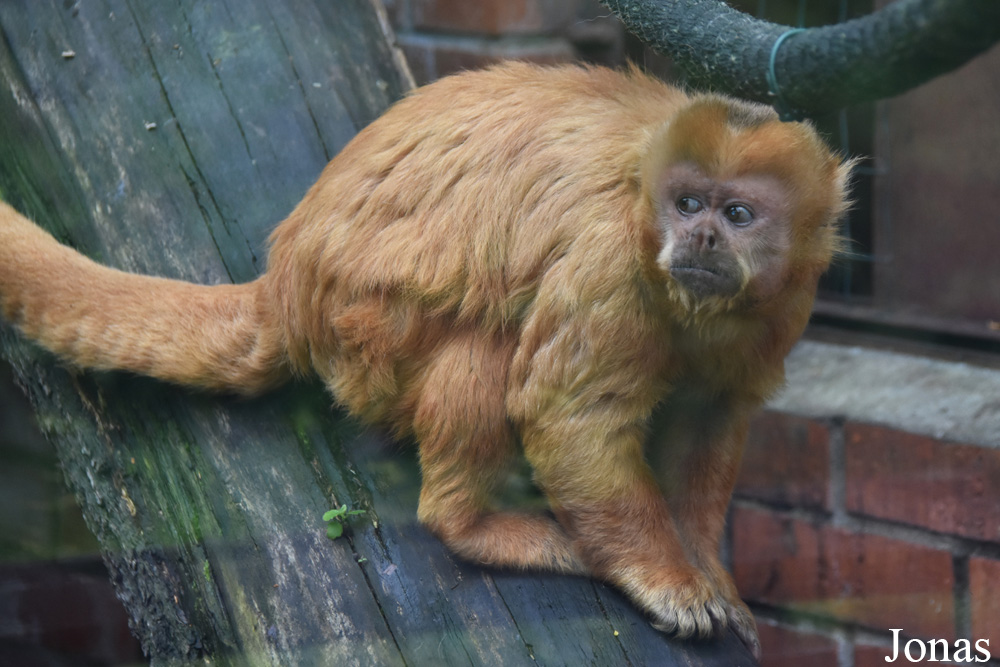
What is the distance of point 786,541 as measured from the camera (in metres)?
3.95

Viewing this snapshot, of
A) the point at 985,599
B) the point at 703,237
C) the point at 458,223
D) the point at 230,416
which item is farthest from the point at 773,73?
the point at 985,599

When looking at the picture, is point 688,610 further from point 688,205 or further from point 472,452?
point 688,205

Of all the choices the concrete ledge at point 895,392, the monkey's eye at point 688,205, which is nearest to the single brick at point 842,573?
the concrete ledge at point 895,392

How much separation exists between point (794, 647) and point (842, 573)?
425 millimetres

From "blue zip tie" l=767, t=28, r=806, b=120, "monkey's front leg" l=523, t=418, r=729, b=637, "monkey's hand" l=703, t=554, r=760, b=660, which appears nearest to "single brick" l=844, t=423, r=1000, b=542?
"monkey's hand" l=703, t=554, r=760, b=660

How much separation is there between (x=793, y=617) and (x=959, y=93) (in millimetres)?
2125

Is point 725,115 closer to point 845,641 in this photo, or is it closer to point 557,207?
point 557,207

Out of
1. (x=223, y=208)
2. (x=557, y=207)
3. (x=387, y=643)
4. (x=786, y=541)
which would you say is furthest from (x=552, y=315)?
(x=786, y=541)

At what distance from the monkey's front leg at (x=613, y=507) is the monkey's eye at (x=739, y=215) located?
576 mm

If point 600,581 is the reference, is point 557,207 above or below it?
above

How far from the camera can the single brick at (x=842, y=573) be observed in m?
3.59

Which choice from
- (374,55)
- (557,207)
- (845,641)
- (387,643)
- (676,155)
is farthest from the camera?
(845,641)

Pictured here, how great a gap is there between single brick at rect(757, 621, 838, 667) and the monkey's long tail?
95.1 inches

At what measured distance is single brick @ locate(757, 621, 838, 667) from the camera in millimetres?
3916
